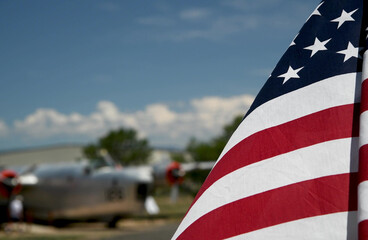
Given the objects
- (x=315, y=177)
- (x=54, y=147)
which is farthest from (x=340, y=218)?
(x=54, y=147)

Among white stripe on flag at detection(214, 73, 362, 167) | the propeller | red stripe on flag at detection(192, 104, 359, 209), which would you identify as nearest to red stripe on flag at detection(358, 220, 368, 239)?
red stripe on flag at detection(192, 104, 359, 209)

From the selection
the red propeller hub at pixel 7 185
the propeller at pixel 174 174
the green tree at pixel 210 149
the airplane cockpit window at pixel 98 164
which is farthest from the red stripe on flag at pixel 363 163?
the green tree at pixel 210 149

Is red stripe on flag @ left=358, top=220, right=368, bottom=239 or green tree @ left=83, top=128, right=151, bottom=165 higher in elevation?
green tree @ left=83, top=128, right=151, bottom=165

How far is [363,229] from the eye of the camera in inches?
65.6

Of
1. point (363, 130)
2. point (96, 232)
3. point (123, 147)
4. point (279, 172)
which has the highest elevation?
point (123, 147)

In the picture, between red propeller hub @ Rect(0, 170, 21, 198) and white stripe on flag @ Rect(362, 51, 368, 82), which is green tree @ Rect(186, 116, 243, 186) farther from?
white stripe on flag @ Rect(362, 51, 368, 82)

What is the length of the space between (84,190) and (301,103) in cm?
1959

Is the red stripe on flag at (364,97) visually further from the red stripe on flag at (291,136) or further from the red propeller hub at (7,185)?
the red propeller hub at (7,185)

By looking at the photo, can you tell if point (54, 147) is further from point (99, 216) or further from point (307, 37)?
point (307, 37)

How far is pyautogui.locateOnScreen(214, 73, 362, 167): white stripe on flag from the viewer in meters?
2.03

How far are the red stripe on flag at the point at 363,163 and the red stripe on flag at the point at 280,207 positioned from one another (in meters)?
0.12

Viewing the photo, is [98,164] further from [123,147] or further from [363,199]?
[123,147]

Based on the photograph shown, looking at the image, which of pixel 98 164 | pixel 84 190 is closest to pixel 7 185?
pixel 84 190

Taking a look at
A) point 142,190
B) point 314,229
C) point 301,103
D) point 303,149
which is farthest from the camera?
point 142,190
